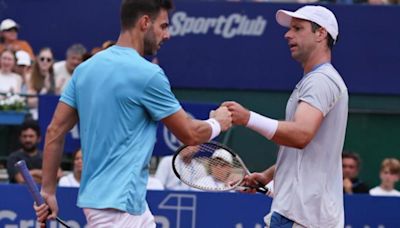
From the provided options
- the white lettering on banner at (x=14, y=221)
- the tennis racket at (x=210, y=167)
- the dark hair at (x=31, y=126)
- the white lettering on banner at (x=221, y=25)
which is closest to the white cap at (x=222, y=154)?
the tennis racket at (x=210, y=167)

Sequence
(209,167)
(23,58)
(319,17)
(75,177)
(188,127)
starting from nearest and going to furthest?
1. (188,127)
2. (319,17)
3. (209,167)
4. (75,177)
5. (23,58)

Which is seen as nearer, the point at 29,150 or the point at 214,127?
the point at 214,127

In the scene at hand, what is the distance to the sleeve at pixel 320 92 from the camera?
229 inches

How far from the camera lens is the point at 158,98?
5.38 meters

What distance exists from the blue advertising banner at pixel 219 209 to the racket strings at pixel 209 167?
8.72 feet

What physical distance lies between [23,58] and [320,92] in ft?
25.5

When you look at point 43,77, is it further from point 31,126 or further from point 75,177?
point 75,177

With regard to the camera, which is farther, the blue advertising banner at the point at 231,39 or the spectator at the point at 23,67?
the blue advertising banner at the point at 231,39

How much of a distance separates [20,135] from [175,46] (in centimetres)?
265

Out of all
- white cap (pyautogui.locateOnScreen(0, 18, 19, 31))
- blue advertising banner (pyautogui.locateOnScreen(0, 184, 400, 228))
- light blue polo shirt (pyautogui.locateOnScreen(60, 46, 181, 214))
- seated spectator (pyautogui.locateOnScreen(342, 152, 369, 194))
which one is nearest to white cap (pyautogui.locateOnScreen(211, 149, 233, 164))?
light blue polo shirt (pyautogui.locateOnScreen(60, 46, 181, 214))

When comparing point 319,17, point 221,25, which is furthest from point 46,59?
point 319,17

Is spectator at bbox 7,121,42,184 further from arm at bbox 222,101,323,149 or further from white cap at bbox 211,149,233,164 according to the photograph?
arm at bbox 222,101,323,149

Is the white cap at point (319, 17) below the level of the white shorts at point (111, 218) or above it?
above

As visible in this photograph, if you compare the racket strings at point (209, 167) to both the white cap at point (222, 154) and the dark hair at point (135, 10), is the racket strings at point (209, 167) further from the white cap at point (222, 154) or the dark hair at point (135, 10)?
the dark hair at point (135, 10)
